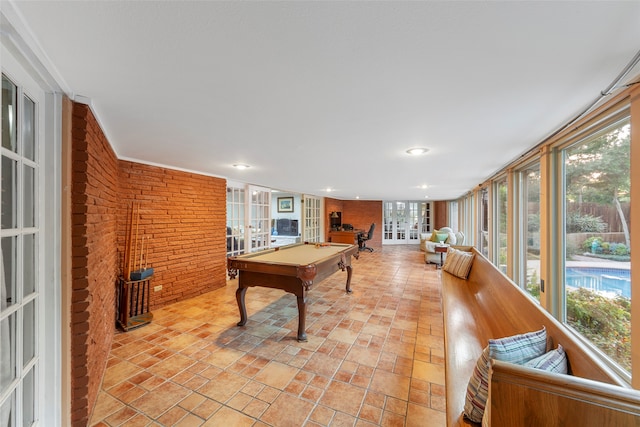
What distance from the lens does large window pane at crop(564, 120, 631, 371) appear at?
1434mm

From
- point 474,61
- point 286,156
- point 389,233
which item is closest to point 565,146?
point 474,61

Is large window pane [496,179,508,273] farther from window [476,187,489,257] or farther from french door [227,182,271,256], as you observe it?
french door [227,182,271,256]

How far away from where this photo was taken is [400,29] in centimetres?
89

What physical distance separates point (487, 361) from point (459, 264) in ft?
10.4

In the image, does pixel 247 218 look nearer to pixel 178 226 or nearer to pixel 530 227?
pixel 178 226

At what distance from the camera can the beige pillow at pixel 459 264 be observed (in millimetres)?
3822

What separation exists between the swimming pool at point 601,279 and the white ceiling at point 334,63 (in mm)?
1062

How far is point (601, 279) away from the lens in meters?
1.64

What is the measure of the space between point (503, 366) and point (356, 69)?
133 cm

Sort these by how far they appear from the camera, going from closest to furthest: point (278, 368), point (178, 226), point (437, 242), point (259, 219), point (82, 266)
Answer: point (82, 266) → point (278, 368) → point (178, 226) → point (259, 219) → point (437, 242)

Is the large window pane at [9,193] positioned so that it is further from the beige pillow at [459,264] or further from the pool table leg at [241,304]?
the beige pillow at [459,264]

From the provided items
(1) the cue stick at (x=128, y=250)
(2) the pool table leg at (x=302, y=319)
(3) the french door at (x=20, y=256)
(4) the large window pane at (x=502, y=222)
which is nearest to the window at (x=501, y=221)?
(4) the large window pane at (x=502, y=222)

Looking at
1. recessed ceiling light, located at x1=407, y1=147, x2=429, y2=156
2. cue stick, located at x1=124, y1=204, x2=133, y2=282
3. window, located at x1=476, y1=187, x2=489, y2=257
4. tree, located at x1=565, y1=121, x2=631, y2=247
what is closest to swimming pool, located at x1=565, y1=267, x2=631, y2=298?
tree, located at x1=565, y1=121, x2=631, y2=247

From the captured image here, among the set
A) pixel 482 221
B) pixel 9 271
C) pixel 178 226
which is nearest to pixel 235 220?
pixel 178 226
